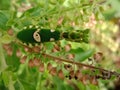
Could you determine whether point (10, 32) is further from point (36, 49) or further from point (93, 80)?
point (93, 80)

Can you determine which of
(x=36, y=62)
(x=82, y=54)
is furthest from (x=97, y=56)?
(x=36, y=62)

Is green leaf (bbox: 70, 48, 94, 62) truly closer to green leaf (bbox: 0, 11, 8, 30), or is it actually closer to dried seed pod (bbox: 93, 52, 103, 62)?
dried seed pod (bbox: 93, 52, 103, 62)

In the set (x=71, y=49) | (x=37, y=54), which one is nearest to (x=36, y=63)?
(x=37, y=54)

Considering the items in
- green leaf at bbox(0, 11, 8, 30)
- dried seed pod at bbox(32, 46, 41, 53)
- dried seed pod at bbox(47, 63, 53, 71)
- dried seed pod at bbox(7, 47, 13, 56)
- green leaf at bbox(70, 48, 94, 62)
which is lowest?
dried seed pod at bbox(47, 63, 53, 71)

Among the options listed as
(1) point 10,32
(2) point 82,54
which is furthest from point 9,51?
(2) point 82,54

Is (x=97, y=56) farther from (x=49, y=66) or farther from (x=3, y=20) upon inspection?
(x=3, y=20)

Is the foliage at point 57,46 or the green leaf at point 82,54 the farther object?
the green leaf at point 82,54

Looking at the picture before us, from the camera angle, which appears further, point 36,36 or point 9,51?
point 9,51

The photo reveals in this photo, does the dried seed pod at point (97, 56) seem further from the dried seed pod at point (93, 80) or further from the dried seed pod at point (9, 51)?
the dried seed pod at point (9, 51)

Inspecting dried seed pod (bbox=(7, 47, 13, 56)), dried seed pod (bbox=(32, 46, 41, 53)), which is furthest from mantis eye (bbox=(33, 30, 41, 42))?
dried seed pod (bbox=(7, 47, 13, 56))

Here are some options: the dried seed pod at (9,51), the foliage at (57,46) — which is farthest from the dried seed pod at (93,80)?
the dried seed pod at (9,51)

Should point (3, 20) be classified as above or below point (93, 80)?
above
